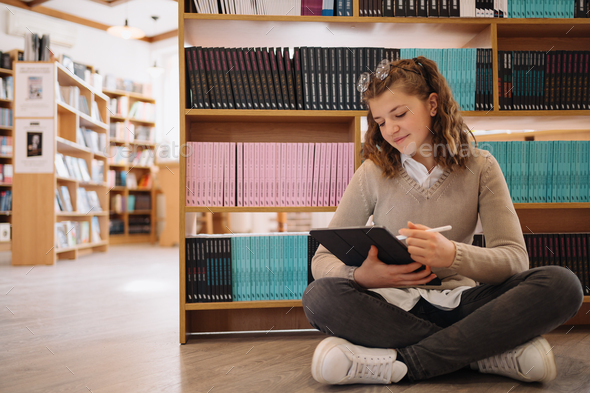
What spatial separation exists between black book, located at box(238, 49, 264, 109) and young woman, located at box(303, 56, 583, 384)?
451mm

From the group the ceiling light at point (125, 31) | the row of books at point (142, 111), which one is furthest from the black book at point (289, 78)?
the row of books at point (142, 111)

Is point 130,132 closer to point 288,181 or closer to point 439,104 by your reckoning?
point 288,181

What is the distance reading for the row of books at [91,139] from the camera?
4.59 meters

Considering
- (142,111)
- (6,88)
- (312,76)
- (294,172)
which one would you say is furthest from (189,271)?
(142,111)

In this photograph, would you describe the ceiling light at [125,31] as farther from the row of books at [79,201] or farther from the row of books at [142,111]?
the row of books at [79,201]

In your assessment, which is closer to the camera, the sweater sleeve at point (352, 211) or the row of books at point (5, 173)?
the sweater sleeve at point (352, 211)

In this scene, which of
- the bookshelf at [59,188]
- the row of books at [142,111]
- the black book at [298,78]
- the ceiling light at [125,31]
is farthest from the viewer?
the row of books at [142,111]

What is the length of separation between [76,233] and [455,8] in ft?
12.9

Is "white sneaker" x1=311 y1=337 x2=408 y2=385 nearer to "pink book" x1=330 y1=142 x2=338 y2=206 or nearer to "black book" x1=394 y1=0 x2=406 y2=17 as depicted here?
"pink book" x1=330 y1=142 x2=338 y2=206

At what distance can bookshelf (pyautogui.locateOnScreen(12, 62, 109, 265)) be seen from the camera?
3775 millimetres

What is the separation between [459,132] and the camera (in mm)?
1348

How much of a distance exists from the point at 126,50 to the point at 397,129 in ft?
22.1

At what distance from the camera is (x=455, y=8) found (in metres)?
1.70

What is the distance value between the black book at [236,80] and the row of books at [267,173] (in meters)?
0.15
